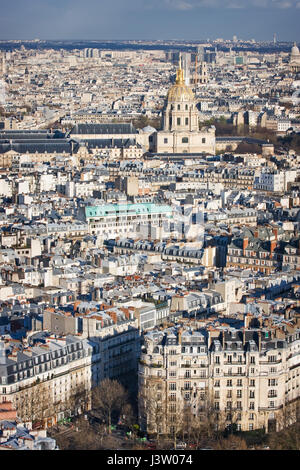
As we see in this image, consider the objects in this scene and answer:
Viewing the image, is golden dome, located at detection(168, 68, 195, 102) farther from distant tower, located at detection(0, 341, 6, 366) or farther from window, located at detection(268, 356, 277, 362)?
window, located at detection(268, 356, 277, 362)

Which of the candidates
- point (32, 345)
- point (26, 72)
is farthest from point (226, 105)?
point (32, 345)

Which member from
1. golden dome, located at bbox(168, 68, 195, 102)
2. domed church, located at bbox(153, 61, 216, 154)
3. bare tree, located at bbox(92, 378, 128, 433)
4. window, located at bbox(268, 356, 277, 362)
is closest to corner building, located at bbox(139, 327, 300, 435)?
window, located at bbox(268, 356, 277, 362)

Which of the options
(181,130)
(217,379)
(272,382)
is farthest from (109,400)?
(181,130)

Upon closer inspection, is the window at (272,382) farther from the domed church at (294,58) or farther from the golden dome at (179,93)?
the domed church at (294,58)

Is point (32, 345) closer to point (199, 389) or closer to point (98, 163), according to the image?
point (199, 389)

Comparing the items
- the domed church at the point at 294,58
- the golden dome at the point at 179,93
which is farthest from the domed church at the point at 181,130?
the domed church at the point at 294,58
